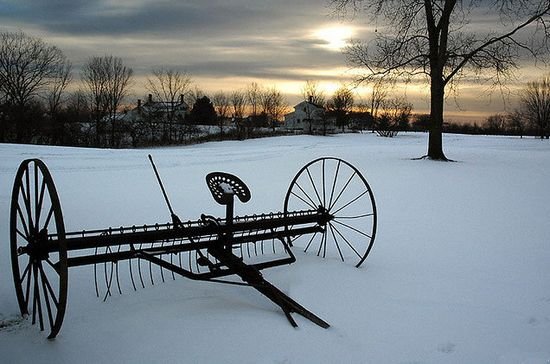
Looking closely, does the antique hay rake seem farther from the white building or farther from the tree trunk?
the white building

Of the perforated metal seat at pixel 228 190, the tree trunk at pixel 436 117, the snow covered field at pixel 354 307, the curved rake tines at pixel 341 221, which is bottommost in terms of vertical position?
the snow covered field at pixel 354 307

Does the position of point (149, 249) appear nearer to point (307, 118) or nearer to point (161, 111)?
point (161, 111)

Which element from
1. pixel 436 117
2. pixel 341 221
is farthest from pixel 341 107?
pixel 341 221

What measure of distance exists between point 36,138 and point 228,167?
27461 millimetres

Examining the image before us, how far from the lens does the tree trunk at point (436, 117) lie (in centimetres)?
1533

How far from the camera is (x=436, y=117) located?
1553 cm

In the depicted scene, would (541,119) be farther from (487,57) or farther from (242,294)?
(242,294)

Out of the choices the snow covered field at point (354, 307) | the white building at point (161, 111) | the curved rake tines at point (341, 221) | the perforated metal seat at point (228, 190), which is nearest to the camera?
the snow covered field at point (354, 307)

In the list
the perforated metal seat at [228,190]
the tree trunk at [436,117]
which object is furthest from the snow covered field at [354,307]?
the tree trunk at [436,117]

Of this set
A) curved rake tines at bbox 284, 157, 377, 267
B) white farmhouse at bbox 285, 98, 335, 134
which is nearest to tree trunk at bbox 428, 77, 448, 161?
curved rake tines at bbox 284, 157, 377, 267

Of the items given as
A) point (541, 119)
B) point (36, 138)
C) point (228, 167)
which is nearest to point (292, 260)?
point (228, 167)

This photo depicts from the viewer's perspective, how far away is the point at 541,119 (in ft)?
142

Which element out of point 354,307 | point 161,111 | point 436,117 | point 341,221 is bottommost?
point 354,307

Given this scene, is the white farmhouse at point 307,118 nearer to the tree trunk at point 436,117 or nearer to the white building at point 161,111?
the white building at point 161,111
